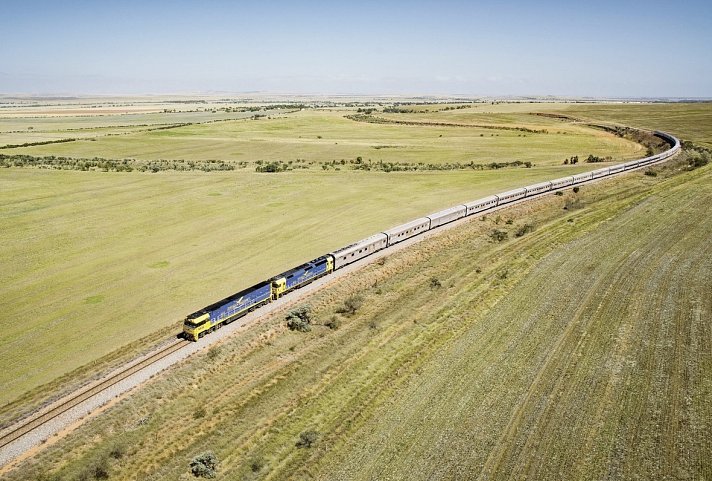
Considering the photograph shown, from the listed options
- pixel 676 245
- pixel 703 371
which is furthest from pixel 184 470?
pixel 676 245

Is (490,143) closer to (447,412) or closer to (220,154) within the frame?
(220,154)

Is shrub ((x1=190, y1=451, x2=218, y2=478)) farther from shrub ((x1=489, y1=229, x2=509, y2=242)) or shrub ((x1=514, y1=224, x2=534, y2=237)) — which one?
shrub ((x1=514, y1=224, x2=534, y2=237))

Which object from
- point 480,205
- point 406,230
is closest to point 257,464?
point 406,230

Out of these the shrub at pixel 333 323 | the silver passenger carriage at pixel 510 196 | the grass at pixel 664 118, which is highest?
the grass at pixel 664 118

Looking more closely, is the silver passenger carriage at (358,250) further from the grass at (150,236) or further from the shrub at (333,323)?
the shrub at (333,323)

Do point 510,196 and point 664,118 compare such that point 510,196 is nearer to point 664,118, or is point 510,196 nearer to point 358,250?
point 358,250

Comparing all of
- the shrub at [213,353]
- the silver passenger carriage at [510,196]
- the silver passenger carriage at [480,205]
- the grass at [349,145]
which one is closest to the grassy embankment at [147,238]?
the shrub at [213,353]
